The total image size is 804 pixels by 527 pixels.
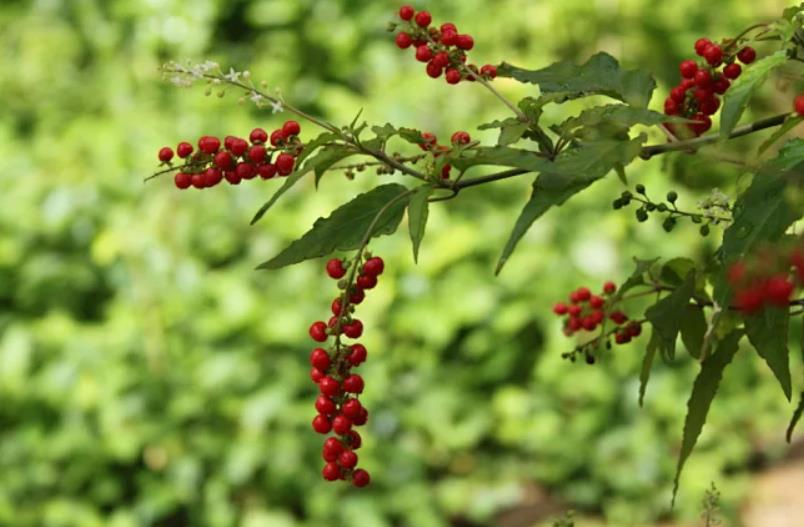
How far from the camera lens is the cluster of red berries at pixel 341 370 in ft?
4.33

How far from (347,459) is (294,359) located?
2761mm

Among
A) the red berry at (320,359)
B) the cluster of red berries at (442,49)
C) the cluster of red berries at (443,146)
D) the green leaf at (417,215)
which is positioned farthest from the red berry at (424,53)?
Answer: the red berry at (320,359)

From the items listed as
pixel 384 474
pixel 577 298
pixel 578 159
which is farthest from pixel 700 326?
pixel 384 474

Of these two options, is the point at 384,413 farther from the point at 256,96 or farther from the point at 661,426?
the point at 256,96

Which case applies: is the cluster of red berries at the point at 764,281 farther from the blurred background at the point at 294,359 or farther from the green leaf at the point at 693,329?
the blurred background at the point at 294,359

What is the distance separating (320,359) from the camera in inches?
52.1

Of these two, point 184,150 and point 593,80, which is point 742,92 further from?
point 184,150

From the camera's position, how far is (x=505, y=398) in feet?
14.2

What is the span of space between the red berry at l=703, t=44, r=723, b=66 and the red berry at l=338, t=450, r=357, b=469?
1.84ft

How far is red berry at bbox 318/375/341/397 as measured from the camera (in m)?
1.31

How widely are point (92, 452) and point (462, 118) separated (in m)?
1.64

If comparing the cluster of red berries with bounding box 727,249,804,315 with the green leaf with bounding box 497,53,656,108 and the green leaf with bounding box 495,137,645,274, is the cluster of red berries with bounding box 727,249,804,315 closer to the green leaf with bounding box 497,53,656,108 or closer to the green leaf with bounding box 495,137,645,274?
the green leaf with bounding box 495,137,645,274

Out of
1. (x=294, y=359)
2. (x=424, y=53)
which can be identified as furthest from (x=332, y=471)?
(x=294, y=359)

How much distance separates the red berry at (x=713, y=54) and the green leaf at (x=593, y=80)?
2.9 inches
